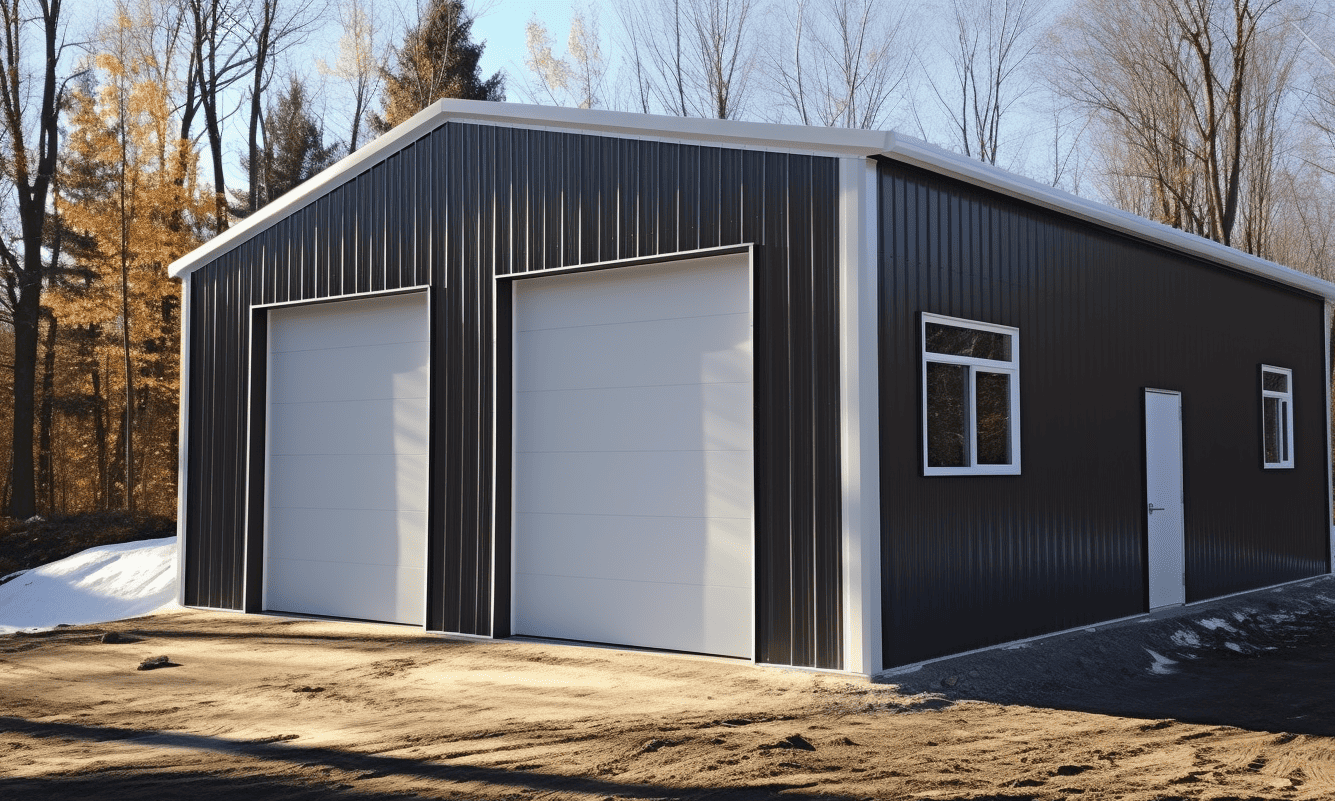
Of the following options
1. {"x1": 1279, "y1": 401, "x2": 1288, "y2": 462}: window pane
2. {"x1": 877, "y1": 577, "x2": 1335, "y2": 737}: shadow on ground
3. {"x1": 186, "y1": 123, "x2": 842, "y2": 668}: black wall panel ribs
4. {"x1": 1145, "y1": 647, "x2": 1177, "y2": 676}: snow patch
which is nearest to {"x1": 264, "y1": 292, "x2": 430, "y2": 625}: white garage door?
{"x1": 186, "y1": 123, "x2": 842, "y2": 668}: black wall panel ribs

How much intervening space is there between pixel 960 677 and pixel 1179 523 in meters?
5.53

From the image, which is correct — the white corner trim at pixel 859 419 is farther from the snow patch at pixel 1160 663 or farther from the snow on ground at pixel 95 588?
the snow on ground at pixel 95 588

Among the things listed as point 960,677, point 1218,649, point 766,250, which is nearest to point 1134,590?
point 1218,649

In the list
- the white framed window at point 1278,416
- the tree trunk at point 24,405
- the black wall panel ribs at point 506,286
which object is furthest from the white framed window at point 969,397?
the tree trunk at point 24,405

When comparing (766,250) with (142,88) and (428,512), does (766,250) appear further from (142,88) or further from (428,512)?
(142,88)

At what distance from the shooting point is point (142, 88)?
23.5 metres

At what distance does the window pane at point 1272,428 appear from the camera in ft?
50.2

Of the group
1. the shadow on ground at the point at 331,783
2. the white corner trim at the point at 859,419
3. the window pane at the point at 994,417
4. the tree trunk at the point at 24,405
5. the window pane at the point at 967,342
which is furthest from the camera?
the tree trunk at the point at 24,405

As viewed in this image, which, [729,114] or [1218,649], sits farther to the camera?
→ [729,114]

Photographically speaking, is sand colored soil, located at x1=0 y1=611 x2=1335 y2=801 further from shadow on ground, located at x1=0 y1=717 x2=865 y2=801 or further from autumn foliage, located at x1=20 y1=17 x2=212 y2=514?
autumn foliage, located at x1=20 y1=17 x2=212 y2=514

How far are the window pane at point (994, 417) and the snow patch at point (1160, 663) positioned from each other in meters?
2.05

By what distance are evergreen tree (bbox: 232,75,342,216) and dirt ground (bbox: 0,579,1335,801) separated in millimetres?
21812

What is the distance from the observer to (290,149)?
31.4 meters

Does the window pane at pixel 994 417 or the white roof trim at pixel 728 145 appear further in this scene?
the window pane at pixel 994 417
